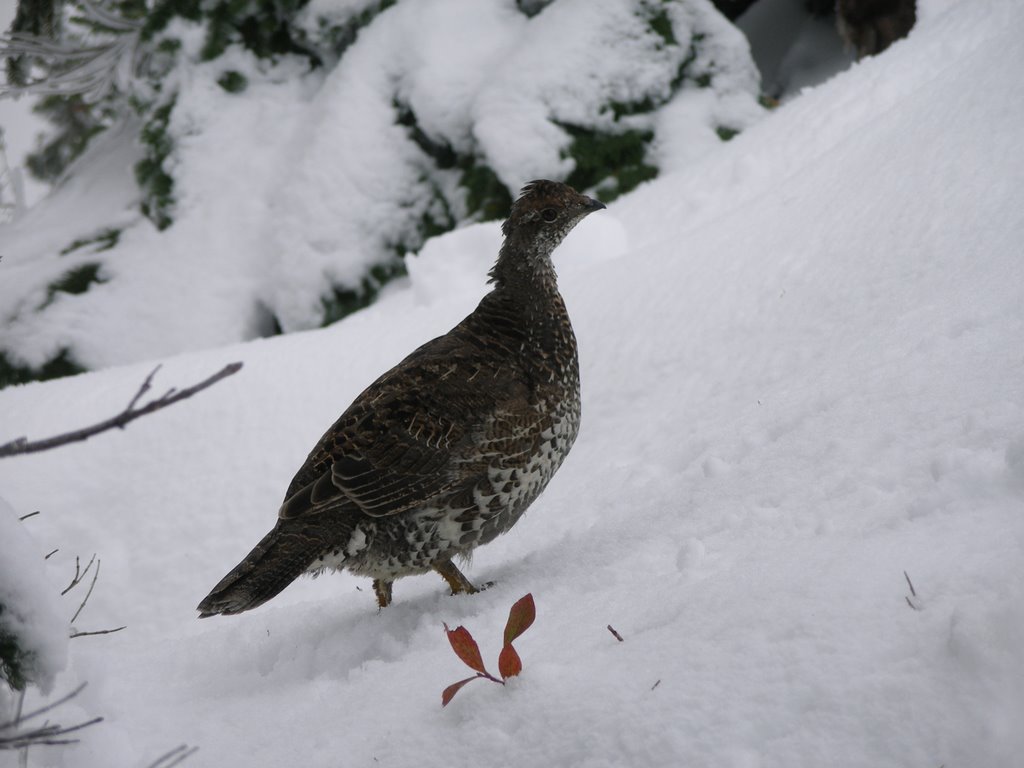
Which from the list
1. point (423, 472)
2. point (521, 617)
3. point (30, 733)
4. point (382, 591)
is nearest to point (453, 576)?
point (382, 591)

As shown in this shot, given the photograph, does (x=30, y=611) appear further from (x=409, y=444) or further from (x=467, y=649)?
(x=409, y=444)

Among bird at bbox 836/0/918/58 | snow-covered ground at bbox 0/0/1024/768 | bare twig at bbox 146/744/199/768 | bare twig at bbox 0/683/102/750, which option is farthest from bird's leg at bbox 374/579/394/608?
bird at bbox 836/0/918/58

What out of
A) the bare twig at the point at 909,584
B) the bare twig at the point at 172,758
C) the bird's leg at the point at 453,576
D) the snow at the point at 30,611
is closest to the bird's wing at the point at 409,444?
the bird's leg at the point at 453,576

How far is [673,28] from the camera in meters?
8.38

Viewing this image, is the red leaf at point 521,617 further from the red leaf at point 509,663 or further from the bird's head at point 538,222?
the bird's head at point 538,222

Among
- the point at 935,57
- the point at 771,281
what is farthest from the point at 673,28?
the point at 771,281

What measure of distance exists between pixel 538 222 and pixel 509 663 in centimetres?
190

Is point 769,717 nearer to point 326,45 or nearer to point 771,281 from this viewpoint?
point 771,281

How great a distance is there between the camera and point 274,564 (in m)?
2.74

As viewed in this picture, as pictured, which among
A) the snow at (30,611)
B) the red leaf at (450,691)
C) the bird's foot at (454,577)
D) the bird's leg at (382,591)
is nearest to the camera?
the snow at (30,611)

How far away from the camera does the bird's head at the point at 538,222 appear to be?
10.8 feet

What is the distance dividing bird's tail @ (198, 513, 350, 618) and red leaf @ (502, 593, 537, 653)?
1.06 m

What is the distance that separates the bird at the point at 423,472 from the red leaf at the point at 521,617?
0.94 meters

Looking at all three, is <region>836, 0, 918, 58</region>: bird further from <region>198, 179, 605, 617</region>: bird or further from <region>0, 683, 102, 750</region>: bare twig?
<region>0, 683, 102, 750</region>: bare twig
